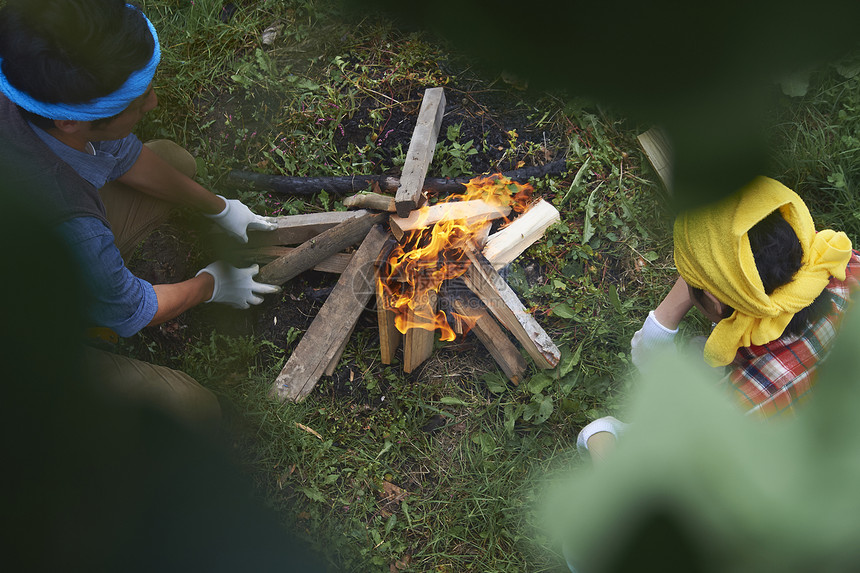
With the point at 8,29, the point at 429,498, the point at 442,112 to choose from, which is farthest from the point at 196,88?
the point at 429,498

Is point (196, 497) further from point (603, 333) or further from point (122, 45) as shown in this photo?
point (603, 333)

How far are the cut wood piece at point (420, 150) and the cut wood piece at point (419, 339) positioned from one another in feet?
1.69

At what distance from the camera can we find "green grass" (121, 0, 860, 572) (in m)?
3.06

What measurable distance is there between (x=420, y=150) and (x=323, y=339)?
127 cm

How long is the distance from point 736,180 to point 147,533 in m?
0.31

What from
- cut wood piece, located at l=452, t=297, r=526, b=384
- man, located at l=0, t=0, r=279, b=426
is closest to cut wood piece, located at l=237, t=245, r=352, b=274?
man, located at l=0, t=0, r=279, b=426

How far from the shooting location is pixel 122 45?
1.80 m

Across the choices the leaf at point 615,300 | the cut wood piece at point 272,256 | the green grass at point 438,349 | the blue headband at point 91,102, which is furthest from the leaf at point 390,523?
the blue headband at point 91,102

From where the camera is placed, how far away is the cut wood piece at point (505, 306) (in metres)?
3.08

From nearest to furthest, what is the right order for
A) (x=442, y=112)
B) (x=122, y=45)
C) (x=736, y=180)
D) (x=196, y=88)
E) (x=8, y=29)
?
(x=736, y=180)
(x=8, y=29)
(x=122, y=45)
(x=442, y=112)
(x=196, y=88)

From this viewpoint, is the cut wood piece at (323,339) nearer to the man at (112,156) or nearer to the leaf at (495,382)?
the man at (112,156)

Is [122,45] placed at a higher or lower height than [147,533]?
lower

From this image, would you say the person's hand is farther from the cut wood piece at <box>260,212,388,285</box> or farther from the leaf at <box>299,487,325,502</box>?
the leaf at <box>299,487,325,502</box>

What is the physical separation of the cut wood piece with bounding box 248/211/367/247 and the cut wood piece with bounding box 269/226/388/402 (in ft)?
1.23
